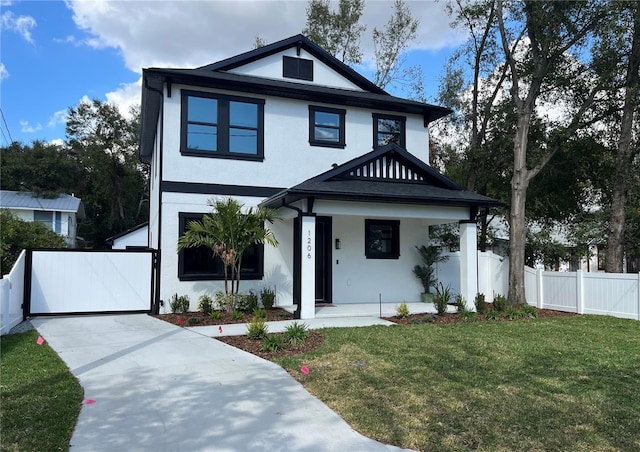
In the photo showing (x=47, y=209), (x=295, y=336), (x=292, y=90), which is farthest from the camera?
(x=47, y=209)

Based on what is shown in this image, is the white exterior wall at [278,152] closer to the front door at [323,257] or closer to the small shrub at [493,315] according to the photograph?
the front door at [323,257]

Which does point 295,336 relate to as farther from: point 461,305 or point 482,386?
point 461,305

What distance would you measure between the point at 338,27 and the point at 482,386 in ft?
83.0

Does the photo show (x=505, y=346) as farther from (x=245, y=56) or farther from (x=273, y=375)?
(x=245, y=56)

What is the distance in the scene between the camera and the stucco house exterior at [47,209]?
108 feet

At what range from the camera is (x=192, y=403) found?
5.11m

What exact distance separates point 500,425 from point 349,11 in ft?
87.2

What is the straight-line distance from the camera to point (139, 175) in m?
42.0

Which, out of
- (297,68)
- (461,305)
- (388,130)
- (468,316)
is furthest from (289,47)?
(468,316)

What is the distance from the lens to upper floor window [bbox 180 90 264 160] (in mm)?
12805

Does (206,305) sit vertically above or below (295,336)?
above

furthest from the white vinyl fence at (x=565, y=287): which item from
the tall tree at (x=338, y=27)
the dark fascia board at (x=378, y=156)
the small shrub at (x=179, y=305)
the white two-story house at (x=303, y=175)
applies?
the tall tree at (x=338, y=27)

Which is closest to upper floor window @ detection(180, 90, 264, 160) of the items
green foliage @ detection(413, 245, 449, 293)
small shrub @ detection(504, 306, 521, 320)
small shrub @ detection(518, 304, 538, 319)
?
green foliage @ detection(413, 245, 449, 293)

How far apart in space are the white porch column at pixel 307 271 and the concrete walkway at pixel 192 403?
307cm
